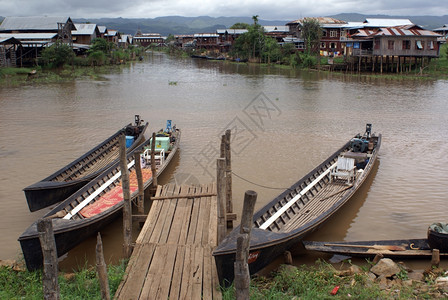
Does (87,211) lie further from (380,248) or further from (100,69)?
(100,69)

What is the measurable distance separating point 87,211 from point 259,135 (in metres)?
9.90

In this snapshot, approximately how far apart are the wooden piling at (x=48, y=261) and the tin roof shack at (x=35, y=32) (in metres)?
41.9

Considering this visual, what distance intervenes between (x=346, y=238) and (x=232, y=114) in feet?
43.8

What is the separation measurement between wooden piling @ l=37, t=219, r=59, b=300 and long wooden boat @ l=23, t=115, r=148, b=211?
4.49 m

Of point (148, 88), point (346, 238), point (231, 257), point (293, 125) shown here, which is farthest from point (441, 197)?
point (148, 88)

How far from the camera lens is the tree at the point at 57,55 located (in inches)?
1598

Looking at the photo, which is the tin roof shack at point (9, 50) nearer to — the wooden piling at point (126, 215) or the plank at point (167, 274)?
the wooden piling at point (126, 215)

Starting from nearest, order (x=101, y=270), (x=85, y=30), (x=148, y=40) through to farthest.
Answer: (x=101, y=270) → (x=85, y=30) → (x=148, y=40)

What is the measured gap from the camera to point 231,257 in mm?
6230

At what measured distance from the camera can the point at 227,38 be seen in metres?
71.8

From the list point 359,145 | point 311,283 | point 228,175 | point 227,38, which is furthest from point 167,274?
point 227,38

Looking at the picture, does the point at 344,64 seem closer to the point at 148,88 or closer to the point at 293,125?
the point at 148,88

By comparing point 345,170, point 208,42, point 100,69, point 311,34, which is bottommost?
point 345,170

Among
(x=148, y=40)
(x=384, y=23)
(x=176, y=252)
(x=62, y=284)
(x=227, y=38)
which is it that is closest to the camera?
(x=62, y=284)
